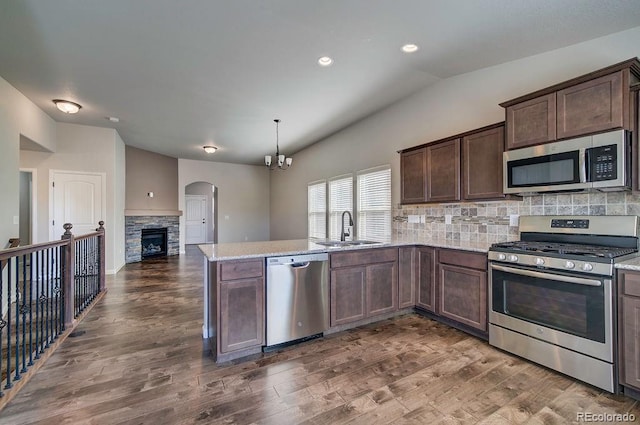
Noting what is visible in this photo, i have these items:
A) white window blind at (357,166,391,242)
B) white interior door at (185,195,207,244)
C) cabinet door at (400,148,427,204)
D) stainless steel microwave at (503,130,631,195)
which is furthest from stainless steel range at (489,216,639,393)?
white interior door at (185,195,207,244)

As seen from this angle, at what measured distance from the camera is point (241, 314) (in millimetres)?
2523

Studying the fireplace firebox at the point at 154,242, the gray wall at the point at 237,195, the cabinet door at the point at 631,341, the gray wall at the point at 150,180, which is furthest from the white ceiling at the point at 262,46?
the gray wall at the point at 237,195

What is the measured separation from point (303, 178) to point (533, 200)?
5405mm

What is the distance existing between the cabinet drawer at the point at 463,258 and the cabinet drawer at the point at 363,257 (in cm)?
51

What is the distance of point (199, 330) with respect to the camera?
3.15 metres

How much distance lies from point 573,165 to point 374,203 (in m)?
2.94

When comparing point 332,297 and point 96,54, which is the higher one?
point 96,54

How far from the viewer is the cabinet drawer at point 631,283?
192 centimetres

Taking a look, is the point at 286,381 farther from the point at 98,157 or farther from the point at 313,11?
the point at 98,157

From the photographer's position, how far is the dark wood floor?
183cm

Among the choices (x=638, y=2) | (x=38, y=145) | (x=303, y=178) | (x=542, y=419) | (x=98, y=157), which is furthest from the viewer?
(x=303, y=178)

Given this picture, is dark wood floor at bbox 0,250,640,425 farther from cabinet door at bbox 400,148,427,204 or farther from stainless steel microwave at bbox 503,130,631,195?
cabinet door at bbox 400,148,427,204

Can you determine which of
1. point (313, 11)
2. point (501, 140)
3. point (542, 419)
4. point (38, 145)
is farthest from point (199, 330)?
point (38, 145)

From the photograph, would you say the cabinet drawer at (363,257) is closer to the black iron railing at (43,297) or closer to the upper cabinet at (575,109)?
the upper cabinet at (575,109)
